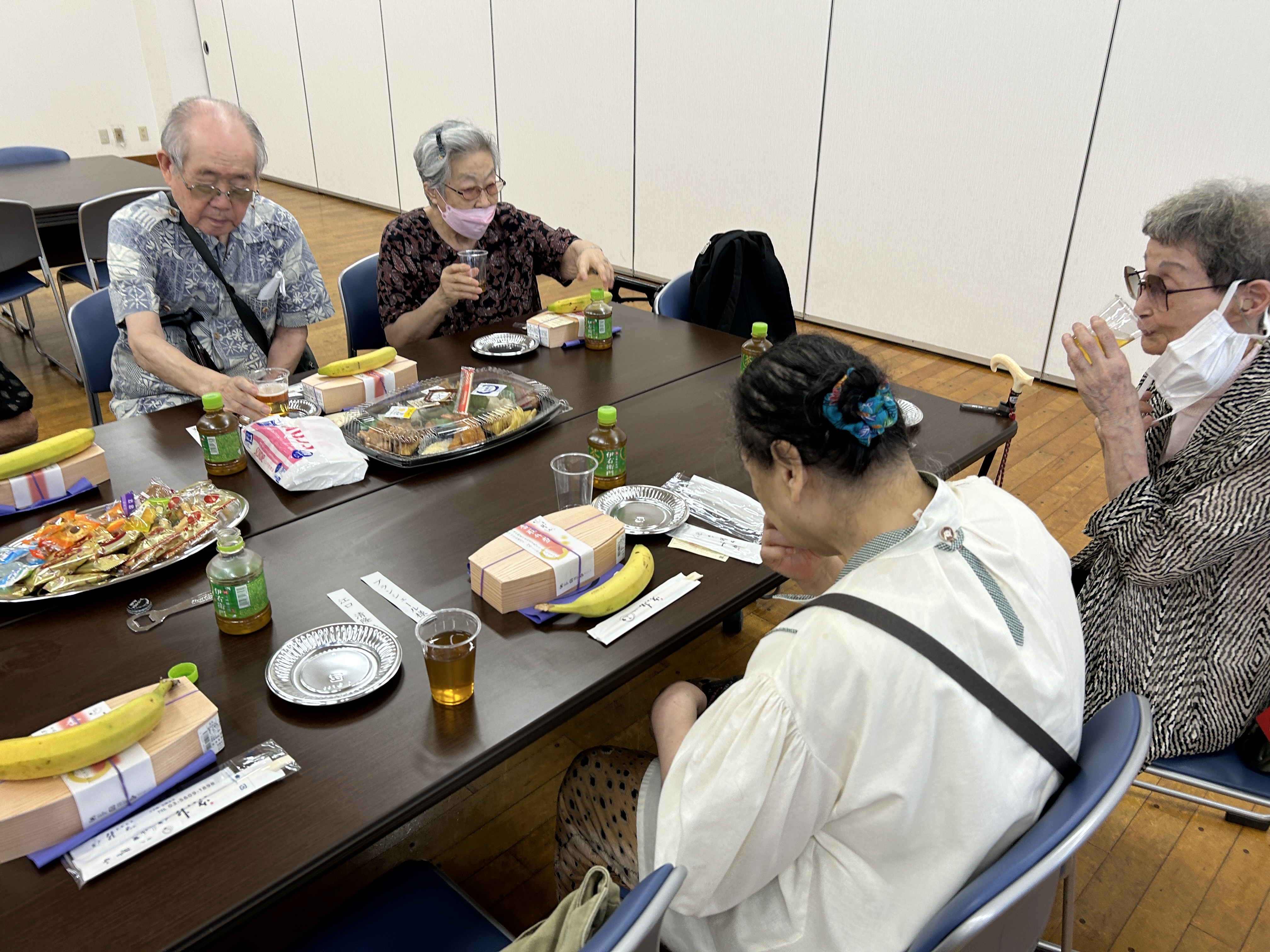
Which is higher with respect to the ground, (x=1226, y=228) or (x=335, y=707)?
(x=1226, y=228)

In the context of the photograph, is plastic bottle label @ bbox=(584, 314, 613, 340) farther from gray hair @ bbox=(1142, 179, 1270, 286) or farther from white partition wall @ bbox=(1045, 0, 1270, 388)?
white partition wall @ bbox=(1045, 0, 1270, 388)

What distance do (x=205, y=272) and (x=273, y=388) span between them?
715 millimetres

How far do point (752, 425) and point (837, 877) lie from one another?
1.86 feet

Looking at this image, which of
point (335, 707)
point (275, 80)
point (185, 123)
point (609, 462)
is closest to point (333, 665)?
point (335, 707)

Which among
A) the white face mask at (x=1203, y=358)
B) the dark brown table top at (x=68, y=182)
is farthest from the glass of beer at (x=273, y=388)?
the dark brown table top at (x=68, y=182)

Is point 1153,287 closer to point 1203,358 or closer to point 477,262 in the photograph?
point 1203,358

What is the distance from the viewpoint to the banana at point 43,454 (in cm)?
156

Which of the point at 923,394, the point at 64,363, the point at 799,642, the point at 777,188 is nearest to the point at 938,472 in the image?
the point at 799,642

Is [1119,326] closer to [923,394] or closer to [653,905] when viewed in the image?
[923,394]

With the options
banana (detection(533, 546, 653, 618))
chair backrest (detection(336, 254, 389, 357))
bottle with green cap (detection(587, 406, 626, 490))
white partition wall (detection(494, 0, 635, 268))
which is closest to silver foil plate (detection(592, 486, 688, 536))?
bottle with green cap (detection(587, 406, 626, 490))

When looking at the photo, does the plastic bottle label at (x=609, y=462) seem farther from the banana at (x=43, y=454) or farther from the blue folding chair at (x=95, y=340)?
the blue folding chair at (x=95, y=340)

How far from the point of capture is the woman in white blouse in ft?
3.04

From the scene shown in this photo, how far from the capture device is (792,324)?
3080mm

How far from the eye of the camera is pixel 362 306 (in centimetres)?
286
